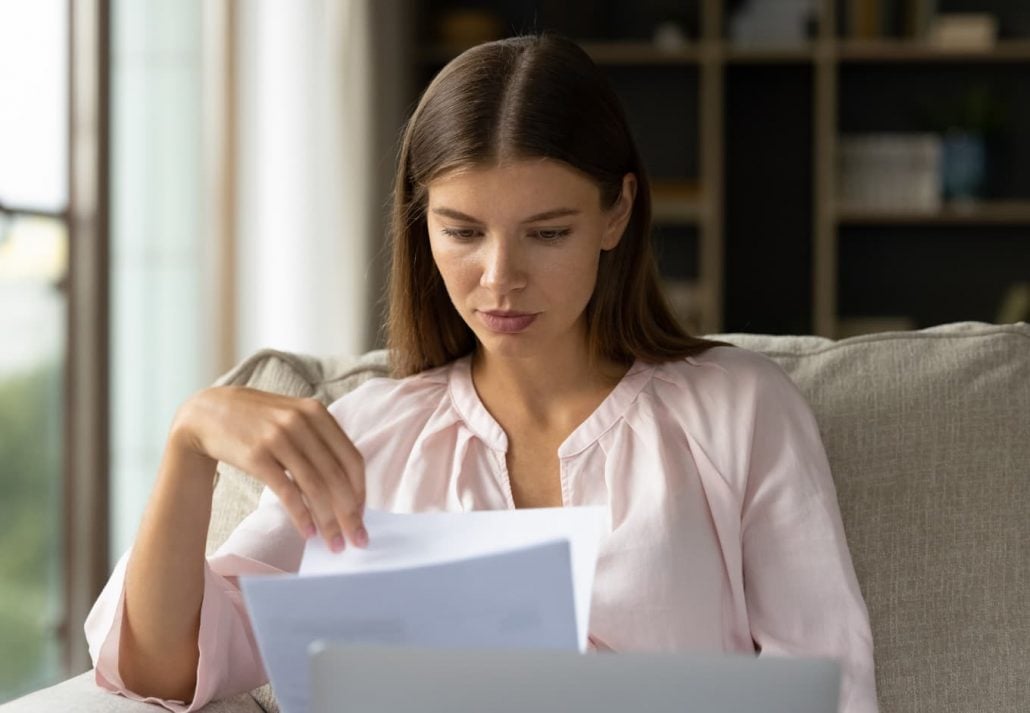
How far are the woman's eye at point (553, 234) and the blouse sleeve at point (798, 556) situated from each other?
0.85ft

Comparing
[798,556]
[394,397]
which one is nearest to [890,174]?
[394,397]

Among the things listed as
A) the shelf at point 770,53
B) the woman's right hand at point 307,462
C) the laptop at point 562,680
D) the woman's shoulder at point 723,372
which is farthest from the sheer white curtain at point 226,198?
the laptop at point 562,680

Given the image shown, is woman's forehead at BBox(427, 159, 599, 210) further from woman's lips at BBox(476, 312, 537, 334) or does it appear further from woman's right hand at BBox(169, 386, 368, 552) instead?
woman's right hand at BBox(169, 386, 368, 552)

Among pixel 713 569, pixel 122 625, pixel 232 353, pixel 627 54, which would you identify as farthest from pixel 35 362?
pixel 627 54

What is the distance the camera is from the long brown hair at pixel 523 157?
1.44m

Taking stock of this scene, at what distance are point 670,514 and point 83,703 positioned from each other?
0.57 metres

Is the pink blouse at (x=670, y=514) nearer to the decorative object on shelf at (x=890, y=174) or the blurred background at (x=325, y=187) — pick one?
the blurred background at (x=325, y=187)

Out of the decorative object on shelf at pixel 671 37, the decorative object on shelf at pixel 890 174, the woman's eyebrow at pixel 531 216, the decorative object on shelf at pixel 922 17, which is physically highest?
the decorative object on shelf at pixel 922 17

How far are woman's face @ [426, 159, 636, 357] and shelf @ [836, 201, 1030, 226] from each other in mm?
3332

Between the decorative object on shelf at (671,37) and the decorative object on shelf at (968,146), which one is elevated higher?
the decorative object on shelf at (671,37)

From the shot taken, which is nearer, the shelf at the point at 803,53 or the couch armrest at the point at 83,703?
the couch armrest at the point at 83,703

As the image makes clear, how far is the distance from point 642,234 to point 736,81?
3.39 m

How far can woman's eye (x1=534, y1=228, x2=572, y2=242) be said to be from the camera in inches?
56.0

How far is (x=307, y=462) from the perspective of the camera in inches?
44.4
